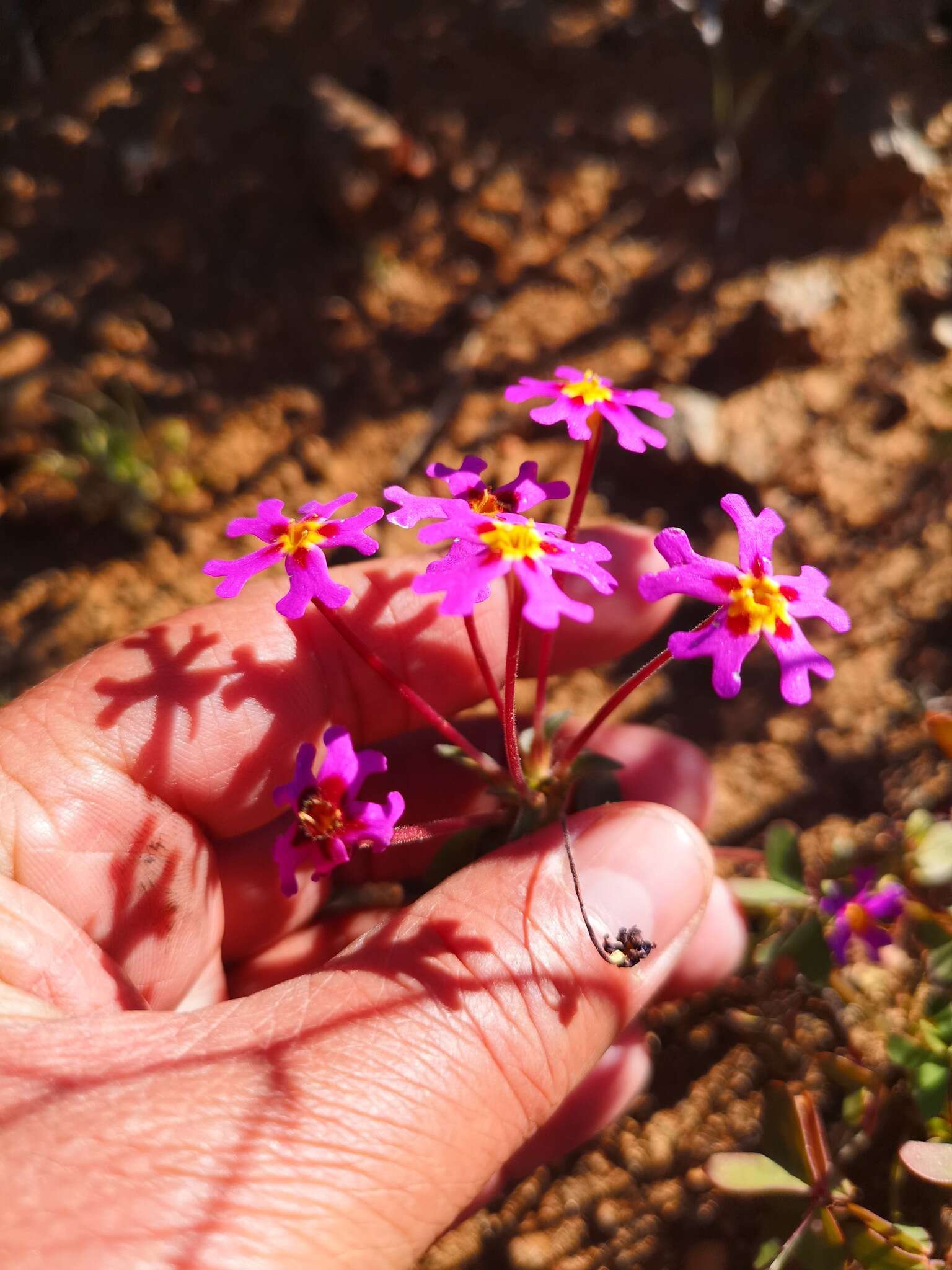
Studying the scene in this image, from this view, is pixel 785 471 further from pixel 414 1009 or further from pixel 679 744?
pixel 414 1009

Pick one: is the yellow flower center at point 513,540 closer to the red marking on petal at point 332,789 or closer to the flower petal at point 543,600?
the flower petal at point 543,600

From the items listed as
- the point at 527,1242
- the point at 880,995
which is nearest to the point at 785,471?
the point at 880,995

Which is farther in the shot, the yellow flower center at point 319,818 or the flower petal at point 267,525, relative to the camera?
the flower petal at point 267,525

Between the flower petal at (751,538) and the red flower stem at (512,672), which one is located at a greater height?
the flower petal at (751,538)

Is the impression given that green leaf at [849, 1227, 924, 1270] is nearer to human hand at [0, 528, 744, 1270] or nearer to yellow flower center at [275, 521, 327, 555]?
human hand at [0, 528, 744, 1270]

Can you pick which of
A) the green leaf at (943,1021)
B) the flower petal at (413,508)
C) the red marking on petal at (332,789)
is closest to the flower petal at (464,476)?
the flower petal at (413,508)

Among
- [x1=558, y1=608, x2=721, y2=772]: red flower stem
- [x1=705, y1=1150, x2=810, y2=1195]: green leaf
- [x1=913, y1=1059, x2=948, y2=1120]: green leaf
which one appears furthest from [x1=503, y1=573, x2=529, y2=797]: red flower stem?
[x1=913, y1=1059, x2=948, y2=1120]: green leaf
